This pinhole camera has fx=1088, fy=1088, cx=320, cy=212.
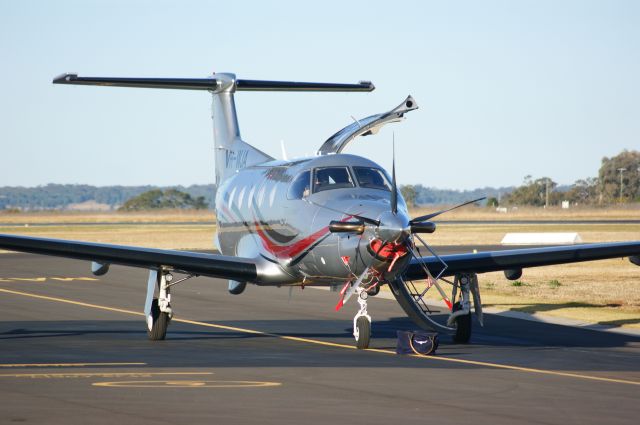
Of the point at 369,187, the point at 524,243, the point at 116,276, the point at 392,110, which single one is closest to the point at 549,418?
the point at 369,187

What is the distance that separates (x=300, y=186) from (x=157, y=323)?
160 inches

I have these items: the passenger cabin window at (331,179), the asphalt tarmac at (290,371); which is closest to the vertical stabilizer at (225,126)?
the asphalt tarmac at (290,371)

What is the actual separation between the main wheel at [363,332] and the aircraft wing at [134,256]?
314cm

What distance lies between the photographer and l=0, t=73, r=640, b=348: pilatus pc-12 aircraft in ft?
64.1

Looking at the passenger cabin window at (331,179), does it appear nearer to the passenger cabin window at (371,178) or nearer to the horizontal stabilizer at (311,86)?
the passenger cabin window at (371,178)

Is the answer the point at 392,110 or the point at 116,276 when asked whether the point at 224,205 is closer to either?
the point at 392,110

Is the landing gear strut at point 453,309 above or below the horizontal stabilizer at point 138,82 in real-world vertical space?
below

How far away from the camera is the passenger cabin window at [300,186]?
22.2m

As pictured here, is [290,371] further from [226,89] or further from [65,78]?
[226,89]

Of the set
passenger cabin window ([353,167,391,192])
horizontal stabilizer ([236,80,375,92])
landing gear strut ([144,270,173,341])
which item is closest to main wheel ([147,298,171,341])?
landing gear strut ([144,270,173,341])

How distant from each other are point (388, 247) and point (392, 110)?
5850 millimetres

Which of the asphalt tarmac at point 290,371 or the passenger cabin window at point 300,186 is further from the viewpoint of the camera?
the passenger cabin window at point 300,186

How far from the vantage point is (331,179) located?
21812 mm

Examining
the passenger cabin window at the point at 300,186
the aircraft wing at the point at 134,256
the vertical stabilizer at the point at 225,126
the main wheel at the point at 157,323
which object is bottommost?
the main wheel at the point at 157,323
